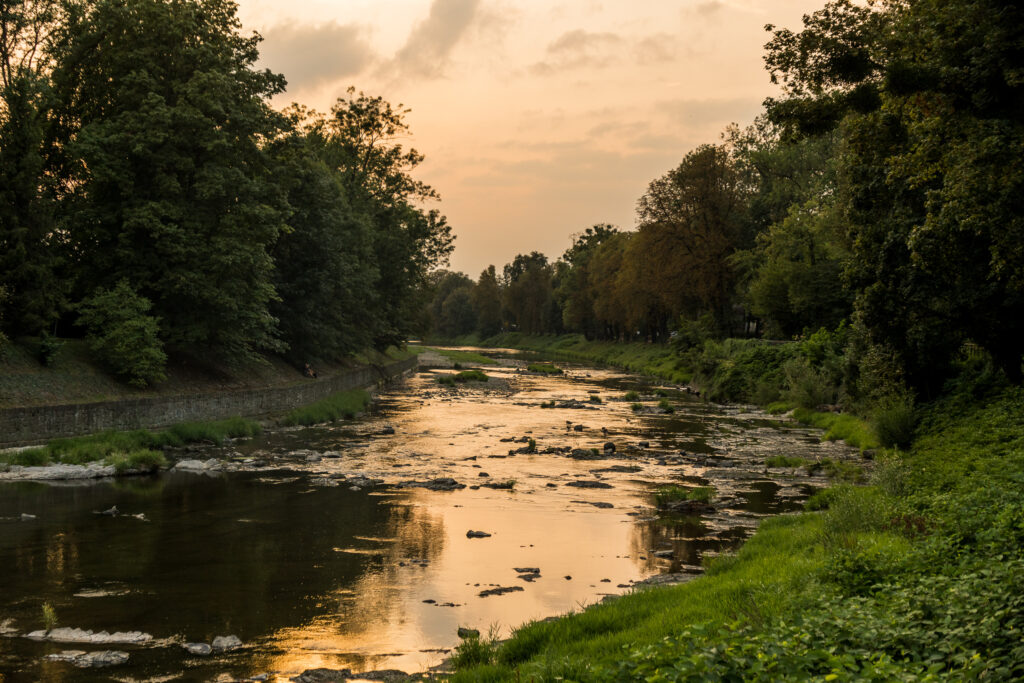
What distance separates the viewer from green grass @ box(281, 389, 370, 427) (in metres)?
37.7

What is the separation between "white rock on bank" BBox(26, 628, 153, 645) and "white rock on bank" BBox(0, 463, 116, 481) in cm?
1347

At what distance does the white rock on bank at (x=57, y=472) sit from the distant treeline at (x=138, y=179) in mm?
6196

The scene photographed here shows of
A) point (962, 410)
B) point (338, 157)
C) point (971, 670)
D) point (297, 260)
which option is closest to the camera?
point (971, 670)

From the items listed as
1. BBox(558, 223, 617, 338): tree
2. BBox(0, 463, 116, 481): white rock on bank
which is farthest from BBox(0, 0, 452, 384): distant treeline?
BBox(558, 223, 617, 338): tree

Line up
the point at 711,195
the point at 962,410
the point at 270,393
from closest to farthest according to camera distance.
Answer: the point at 962,410
the point at 270,393
the point at 711,195

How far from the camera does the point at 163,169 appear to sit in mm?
33812

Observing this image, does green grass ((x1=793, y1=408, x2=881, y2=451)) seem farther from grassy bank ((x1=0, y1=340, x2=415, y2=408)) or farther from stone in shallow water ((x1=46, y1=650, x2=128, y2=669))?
grassy bank ((x1=0, y1=340, x2=415, y2=408))

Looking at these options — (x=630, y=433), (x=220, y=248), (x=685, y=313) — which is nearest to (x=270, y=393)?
(x=220, y=248)

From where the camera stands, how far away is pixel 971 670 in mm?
6332

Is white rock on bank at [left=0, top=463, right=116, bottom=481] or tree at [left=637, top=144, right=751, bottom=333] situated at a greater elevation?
tree at [left=637, top=144, right=751, bottom=333]

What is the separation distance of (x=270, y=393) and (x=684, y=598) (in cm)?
3092

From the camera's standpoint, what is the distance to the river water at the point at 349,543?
37.2 ft

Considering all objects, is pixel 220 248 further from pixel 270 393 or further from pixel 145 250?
pixel 270 393

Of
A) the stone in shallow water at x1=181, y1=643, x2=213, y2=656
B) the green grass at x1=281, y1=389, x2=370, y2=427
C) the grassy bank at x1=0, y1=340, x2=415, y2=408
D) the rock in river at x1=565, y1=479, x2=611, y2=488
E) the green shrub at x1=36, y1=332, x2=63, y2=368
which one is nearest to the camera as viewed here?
the stone in shallow water at x1=181, y1=643, x2=213, y2=656
